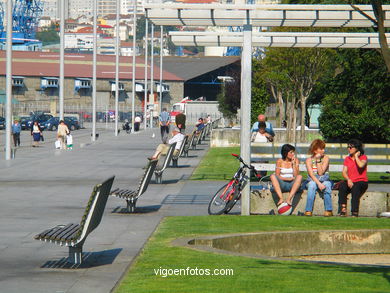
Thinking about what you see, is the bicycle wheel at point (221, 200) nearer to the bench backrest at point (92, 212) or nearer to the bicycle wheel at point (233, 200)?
the bicycle wheel at point (233, 200)

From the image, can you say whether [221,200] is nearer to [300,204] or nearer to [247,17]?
[300,204]

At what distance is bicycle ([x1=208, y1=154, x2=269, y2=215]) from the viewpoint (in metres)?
16.1

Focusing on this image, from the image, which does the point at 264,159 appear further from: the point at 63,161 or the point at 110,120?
the point at 110,120

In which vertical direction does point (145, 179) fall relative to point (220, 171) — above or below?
above

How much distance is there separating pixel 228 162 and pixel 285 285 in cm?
2538

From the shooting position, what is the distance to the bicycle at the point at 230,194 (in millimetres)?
16078

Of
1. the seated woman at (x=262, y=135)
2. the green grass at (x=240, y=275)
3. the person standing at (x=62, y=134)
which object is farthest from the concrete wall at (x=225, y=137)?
the green grass at (x=240, y=275)

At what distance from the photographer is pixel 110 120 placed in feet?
396

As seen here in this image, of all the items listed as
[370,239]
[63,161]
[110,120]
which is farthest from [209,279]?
[110,120]

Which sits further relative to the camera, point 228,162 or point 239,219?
point 228,162

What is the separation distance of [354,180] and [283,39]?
4.72 meters

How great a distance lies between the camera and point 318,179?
16234mm

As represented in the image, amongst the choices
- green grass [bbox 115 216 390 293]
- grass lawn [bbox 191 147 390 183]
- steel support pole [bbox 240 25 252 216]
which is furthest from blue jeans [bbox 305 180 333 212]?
grass lawn [bbox 191 147 390 183]

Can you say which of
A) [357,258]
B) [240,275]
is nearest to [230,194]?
[357,258]
